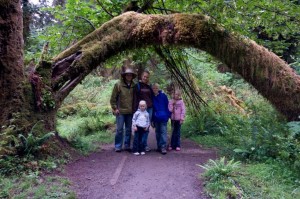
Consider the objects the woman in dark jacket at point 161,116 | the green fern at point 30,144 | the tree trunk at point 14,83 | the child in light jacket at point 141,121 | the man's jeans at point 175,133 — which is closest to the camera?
the green fern at point 30,144

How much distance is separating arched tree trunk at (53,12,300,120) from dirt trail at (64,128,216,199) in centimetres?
195

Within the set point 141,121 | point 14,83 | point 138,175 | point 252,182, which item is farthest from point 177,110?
point 14,83

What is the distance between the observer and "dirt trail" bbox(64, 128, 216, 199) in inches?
199

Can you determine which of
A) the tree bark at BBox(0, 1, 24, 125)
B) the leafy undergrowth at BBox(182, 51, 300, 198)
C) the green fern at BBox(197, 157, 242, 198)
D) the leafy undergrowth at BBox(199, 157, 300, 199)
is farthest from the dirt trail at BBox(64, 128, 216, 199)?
the tree bark at BBox(0, 1, 24, 125)

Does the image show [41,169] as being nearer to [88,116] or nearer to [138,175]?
[138,175]

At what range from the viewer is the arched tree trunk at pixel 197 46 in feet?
22.6

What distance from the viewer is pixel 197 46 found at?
720 centimetres

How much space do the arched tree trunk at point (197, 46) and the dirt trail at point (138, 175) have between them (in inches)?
76.6

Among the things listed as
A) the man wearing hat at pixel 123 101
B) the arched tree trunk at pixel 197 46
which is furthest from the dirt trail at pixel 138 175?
the arched tree trunk at pixel 197 46

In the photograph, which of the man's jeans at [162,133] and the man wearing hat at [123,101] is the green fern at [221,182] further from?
the man wearing hat at [123,101]

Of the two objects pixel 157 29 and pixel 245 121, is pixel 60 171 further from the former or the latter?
pixel 245 121

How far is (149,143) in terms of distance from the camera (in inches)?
382

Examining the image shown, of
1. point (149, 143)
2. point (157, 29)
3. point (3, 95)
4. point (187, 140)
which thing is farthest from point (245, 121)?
point (3, 95)

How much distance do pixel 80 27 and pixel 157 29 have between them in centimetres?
290
